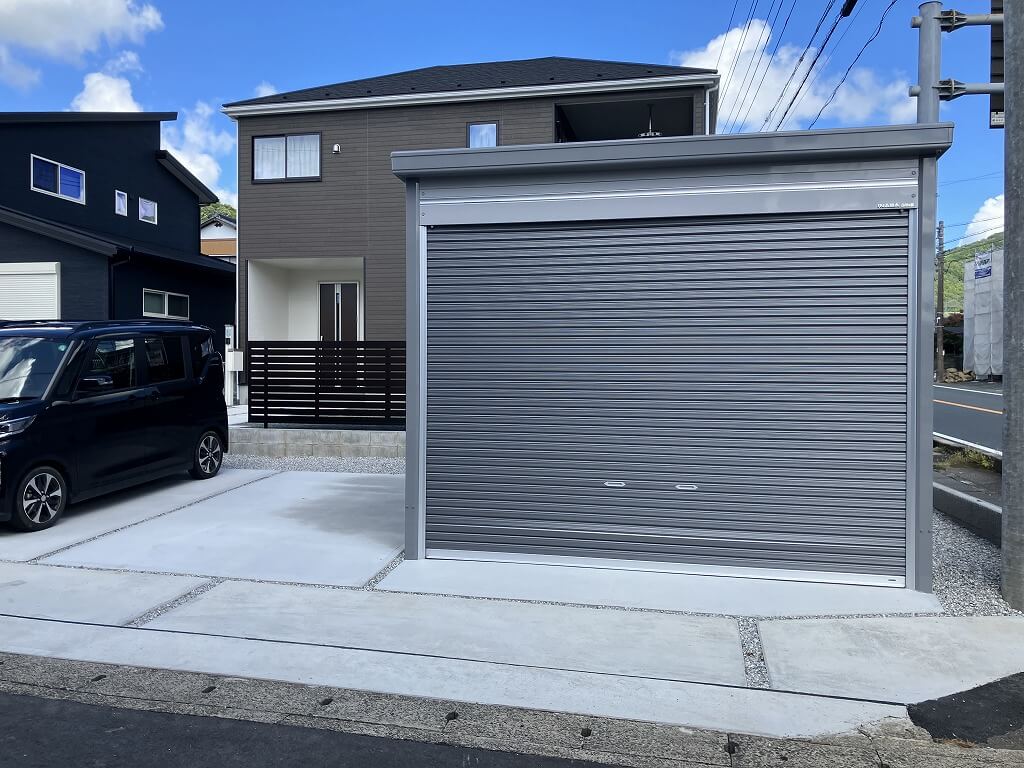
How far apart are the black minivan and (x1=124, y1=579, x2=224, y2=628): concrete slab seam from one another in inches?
90.6

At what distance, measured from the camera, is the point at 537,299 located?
18.4ft

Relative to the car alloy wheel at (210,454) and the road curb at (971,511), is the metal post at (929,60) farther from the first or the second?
the car alloy wheel at (210,454)

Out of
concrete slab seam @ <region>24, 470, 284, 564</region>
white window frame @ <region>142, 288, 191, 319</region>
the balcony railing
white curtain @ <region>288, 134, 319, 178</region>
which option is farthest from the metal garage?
white window frame @ <region>142, 288, 191, 319</region>

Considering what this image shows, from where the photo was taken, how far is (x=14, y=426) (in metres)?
6.24

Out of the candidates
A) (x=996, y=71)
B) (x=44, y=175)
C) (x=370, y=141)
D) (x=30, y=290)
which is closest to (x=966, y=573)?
(x=996, y=71)

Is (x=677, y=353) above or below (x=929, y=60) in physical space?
below

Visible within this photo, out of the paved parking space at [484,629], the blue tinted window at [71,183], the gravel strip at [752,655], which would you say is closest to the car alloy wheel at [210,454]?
the paved parking space at [484,629]

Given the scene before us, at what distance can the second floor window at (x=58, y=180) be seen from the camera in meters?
17.3

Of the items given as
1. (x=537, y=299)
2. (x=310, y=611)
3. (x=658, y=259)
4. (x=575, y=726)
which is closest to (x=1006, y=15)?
(x=658, y=259)

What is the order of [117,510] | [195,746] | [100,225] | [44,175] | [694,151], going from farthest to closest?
[100,225] → [44,175] → [117,510] → [694,151] → [195,746]

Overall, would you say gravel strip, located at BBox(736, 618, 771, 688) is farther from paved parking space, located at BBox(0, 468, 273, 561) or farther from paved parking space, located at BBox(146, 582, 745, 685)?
paved parking space, located at BBox(0, 468, 273, 561)

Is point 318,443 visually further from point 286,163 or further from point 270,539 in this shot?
point 286,163

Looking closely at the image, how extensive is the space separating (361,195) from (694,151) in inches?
438

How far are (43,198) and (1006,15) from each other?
18.6 metres
